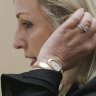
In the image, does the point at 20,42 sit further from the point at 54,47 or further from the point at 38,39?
the point at 54,47

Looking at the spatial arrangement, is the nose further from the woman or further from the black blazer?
the black blazer

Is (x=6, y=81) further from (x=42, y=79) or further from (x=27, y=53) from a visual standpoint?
(x=27, y=53)

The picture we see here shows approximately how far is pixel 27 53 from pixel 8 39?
3.52 feet

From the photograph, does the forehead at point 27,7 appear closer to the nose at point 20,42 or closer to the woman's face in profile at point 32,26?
the woman's face in profile at point 32,26

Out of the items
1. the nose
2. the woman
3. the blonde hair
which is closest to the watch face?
the woman

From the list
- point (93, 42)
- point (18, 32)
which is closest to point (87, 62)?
point (93, 42)

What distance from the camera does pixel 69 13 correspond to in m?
1.11

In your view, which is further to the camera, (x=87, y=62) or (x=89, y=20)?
(x=87, y=62)

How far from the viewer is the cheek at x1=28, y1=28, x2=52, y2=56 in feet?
3.75

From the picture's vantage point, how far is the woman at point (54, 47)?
0.89 metres

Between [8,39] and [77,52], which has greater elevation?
[77,52]

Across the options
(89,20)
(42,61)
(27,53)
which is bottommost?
(27,53)

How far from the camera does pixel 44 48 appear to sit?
974mm

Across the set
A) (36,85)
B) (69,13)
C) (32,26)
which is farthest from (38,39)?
(36,85)
